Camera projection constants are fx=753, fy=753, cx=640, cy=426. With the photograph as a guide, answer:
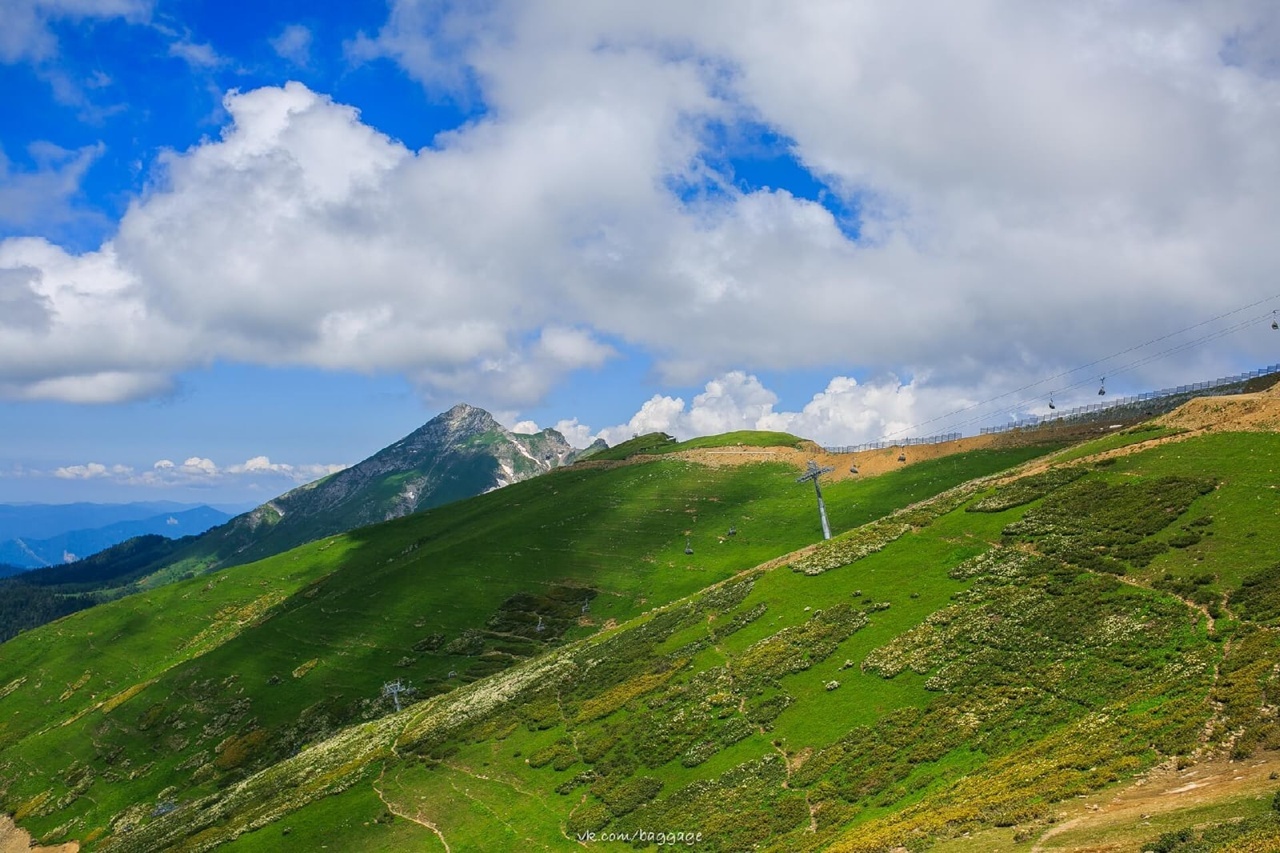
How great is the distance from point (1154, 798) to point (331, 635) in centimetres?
13810

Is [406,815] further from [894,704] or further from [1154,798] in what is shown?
[1154,798]

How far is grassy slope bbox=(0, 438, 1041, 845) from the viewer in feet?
374

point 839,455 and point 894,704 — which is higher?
point 839,455

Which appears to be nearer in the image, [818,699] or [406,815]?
[818,699]

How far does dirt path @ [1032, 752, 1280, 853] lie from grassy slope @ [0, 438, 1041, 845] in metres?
89.0

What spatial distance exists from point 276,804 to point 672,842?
47.9m

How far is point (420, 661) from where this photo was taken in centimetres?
12225

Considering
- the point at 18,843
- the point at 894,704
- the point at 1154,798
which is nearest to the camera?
the point at 1154,798

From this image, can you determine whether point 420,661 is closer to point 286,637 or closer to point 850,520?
point 286,637

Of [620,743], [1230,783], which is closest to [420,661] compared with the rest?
[620,743]

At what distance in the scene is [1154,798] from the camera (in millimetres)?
28688

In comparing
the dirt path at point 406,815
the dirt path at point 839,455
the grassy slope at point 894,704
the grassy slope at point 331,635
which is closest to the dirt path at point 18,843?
the grassy slope at point 331,635

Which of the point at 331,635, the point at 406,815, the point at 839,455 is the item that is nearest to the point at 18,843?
the point at 331,635

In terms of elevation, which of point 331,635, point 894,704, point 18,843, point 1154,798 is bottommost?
point 18,843
